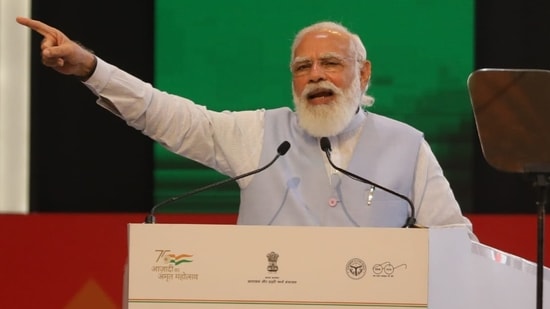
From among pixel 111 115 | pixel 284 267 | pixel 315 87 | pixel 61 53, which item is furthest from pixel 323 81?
pixel 111 115

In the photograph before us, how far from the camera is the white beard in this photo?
258cm

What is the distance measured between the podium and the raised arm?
0.58 m

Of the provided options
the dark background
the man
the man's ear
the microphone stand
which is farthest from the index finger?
the dark background

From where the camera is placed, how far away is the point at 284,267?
1.72 m

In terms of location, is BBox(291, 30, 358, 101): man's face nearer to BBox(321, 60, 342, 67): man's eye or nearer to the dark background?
BBox(321, 60, 342, 67): man's eye

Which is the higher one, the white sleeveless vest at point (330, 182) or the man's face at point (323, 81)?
the man's face at point (323, 81)

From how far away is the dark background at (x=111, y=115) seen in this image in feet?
11.7

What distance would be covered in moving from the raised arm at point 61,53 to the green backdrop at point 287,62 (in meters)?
1.31

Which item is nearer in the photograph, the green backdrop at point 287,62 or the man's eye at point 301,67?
the man's eye at point 301,67

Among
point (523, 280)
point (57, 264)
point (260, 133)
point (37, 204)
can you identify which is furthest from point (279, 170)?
point (37, 204)

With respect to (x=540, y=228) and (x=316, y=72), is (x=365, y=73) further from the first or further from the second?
(x=540, y=228)

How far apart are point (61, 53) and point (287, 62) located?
61.1 inches

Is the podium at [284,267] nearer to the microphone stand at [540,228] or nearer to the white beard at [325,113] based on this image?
the microphone stand at [540,228]

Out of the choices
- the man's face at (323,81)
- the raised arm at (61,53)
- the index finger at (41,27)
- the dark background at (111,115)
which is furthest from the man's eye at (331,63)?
the dark background at (111,115)
